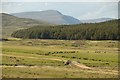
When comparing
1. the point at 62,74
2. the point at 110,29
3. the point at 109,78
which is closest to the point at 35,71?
the point at 62,74

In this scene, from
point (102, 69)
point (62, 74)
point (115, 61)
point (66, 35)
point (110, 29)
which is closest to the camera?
point (62, 74)

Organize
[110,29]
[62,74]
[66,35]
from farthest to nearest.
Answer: [66,35] < [110,29] < [62,74]

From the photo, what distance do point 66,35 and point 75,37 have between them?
8161 millimetres

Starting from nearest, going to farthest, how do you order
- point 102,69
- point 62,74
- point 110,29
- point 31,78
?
point 31,78, point 62,74, point 102,69, point 110,29

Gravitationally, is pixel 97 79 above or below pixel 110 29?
below

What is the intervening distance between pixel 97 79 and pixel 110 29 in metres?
132

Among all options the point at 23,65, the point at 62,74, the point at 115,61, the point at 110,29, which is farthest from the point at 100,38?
the point at 62,74

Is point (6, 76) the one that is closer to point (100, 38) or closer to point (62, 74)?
point (62, 74)

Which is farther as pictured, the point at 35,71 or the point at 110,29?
the point at 110,29

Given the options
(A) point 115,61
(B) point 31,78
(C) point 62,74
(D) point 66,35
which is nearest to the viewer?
(B) point 31,78

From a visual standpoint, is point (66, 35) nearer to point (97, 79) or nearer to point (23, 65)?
point (23, 65)

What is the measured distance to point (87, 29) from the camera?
19125 cm

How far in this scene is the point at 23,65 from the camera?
71.5 metres

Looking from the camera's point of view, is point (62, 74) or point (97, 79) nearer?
point (97, 79)
